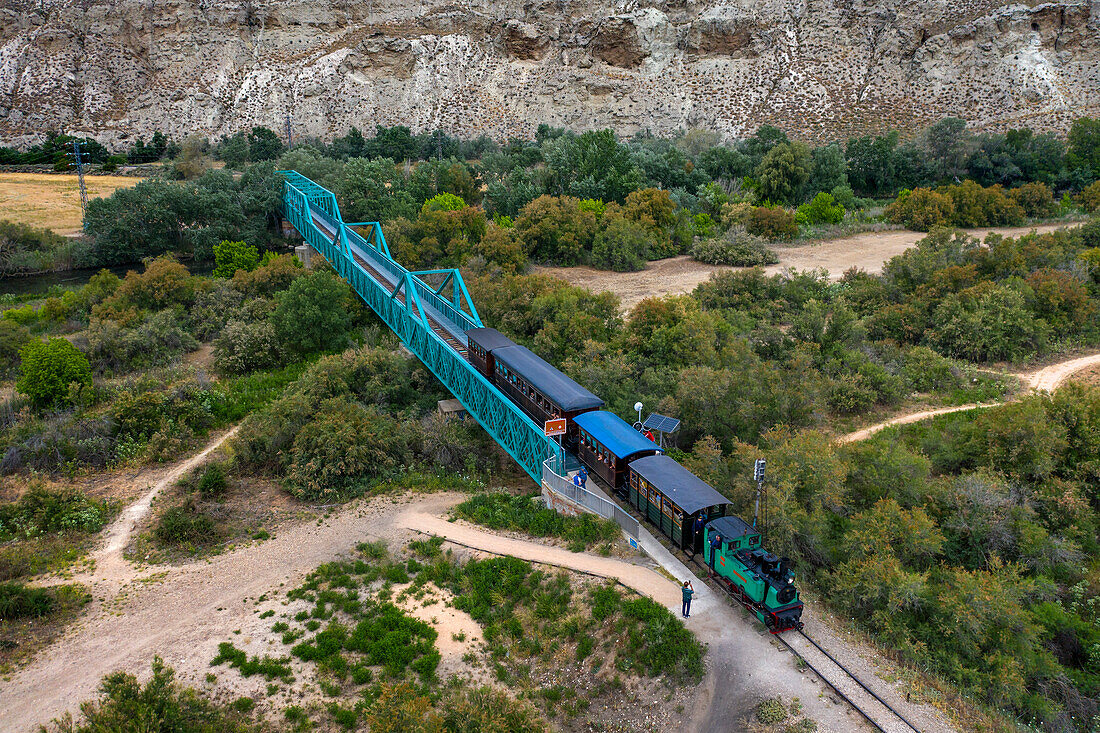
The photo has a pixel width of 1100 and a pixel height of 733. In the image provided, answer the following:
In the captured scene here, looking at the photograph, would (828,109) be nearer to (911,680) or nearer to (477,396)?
(477,396)

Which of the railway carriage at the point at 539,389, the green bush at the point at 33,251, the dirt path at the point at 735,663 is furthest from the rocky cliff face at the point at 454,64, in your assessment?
the dirt path at the point at 735,663

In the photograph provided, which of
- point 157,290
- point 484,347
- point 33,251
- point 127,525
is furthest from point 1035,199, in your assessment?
point 33,251

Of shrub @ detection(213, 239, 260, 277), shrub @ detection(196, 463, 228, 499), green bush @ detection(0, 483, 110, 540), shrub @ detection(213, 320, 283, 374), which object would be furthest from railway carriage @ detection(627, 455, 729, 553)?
shrub @ detection(213, 239, 260, 277)

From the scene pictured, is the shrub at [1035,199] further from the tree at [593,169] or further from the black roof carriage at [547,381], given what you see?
the black roof carriage at [547,381]

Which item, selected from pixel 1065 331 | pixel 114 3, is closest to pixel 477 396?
pixel 1065 331

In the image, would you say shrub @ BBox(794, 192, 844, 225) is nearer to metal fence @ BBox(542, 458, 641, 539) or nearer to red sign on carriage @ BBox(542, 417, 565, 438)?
red sign on carriage @ BBox(542, 417, 565, 438)
